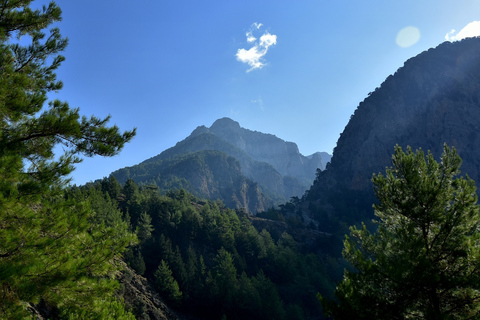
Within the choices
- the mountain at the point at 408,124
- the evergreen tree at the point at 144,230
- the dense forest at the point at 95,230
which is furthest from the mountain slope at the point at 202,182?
the dense forest at the point at 95,230

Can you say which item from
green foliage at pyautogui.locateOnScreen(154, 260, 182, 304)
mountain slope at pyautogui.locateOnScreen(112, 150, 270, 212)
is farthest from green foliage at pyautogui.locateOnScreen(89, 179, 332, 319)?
mountain slope at pyautogui.locateOnScreen(112, 150, 270, 212)

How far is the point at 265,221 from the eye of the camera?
86000mm

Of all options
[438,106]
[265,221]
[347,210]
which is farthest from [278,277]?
[438,106]

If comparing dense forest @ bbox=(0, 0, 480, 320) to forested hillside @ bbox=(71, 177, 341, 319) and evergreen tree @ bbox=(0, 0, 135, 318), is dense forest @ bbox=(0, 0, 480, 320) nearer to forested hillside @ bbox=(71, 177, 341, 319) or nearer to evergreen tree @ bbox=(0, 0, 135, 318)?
evergreen tree @ bbox=(0, 0, 135, 318)

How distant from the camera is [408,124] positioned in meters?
117

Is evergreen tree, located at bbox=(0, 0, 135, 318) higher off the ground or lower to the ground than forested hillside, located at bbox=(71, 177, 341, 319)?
higher

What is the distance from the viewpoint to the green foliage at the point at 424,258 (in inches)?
280

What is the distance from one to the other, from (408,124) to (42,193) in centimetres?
13915

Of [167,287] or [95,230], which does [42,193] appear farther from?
[167,287]

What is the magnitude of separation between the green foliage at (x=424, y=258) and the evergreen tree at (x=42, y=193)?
7317 millimetres

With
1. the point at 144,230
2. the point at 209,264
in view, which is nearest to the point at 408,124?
the point at 209,264

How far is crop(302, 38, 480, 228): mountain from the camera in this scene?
341 ft

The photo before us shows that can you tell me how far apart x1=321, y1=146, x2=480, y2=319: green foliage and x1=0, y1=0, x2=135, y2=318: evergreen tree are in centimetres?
732

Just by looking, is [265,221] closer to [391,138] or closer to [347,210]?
[347,210]
